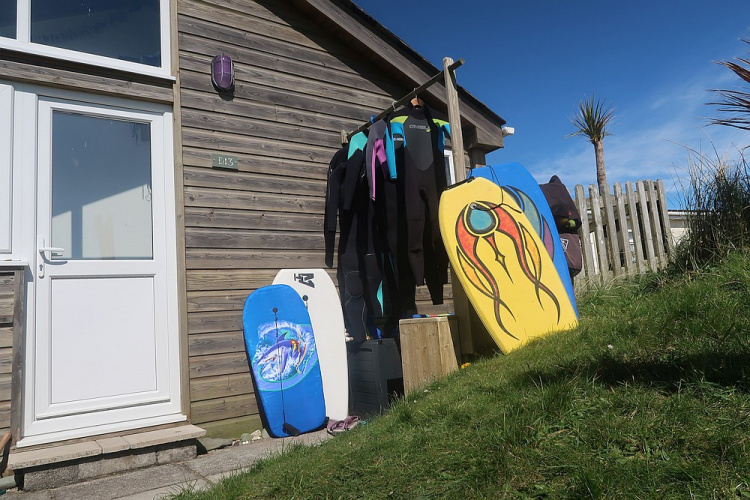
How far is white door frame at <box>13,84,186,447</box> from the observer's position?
3.24 metres

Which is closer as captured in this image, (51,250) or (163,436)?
(163,436)

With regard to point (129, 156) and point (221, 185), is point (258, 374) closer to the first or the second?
point (221, 185)

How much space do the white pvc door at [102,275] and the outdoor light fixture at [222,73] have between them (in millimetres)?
539

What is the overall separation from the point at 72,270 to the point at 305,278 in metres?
1.63

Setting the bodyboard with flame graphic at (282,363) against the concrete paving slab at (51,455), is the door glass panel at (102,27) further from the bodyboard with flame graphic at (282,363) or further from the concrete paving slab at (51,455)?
the concrete paving slab at (51,455)

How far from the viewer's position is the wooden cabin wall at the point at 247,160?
12.8 ft

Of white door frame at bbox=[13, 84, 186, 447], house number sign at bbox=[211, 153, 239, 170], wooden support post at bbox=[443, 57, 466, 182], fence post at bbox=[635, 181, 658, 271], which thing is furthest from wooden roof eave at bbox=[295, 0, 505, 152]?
fence post at bbox=[635, 181, 658, 271]

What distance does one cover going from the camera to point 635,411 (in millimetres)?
1876

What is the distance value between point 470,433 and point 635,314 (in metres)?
1.47

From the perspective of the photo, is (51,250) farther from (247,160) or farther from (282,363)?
(282,363)

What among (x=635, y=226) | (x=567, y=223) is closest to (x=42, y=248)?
(x=567, y=223)

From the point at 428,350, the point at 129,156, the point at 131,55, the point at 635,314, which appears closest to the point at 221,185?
the point at 129,156

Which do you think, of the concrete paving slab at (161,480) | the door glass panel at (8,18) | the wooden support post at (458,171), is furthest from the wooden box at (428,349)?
the door glass panel at (8,18)

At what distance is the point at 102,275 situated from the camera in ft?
11.7
